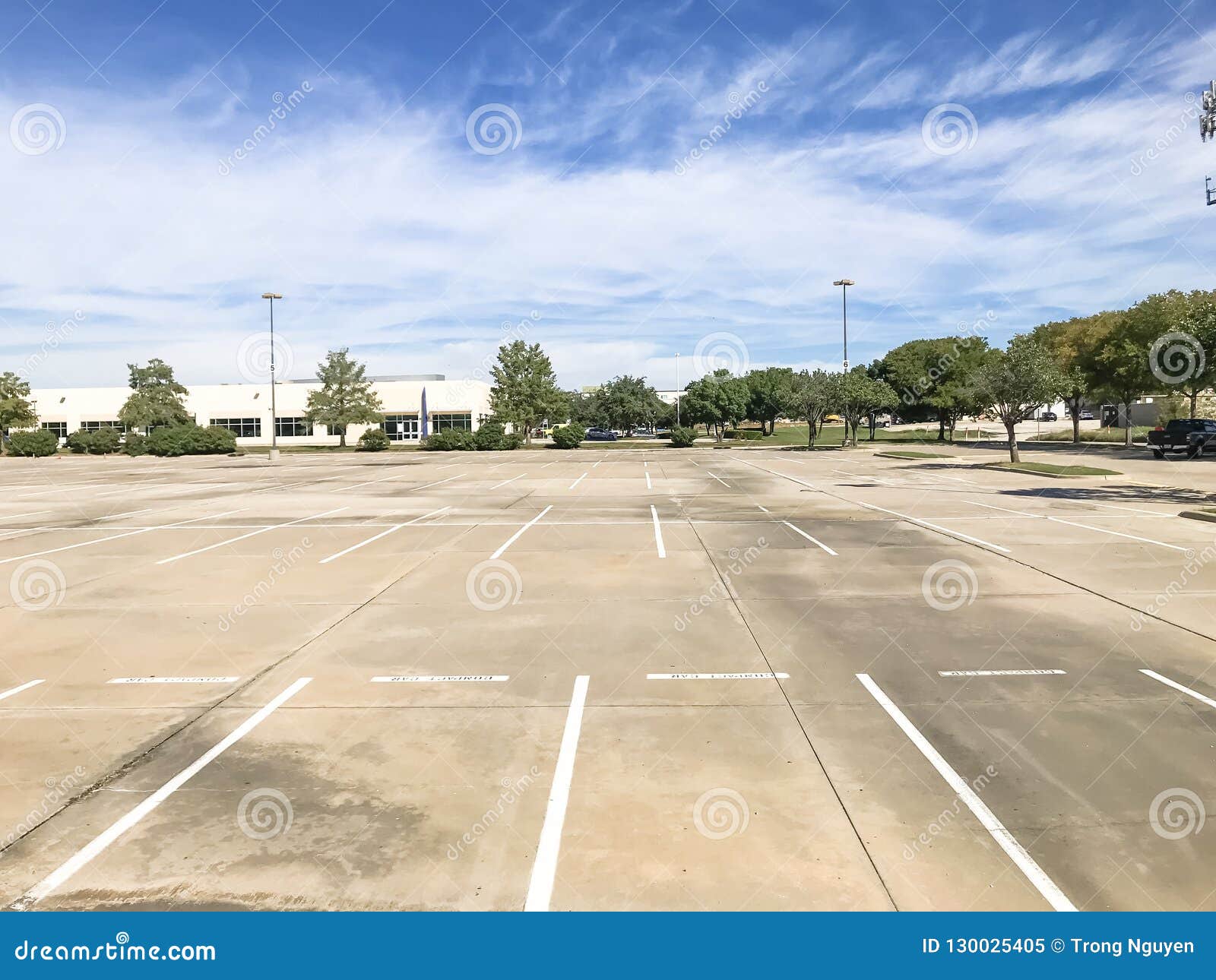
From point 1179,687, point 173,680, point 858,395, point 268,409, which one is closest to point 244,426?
point 268,409


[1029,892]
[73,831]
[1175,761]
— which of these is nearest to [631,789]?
[1029,892]

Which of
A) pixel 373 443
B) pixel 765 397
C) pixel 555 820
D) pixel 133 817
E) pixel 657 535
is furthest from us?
pixel 765 397

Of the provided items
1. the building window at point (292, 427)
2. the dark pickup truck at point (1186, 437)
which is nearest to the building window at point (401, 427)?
the building window at point (292, 427)

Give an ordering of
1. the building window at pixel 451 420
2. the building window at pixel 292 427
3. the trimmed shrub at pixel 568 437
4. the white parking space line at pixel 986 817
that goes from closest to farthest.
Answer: the white parking space line at pixel 986 817 < the trimmed shrub at pixel 568 437 < the building window at pixel 451 420 < the building window at pixel 292 427

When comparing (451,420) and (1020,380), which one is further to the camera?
(451,420)

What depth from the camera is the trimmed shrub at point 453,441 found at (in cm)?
6738

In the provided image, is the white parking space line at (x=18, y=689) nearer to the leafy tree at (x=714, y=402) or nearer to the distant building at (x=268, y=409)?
the distant building at (x=268, y=409)

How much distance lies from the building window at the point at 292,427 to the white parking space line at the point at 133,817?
84.3m

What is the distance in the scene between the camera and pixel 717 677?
7949 millimetres

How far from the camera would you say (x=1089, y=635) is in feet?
30.3

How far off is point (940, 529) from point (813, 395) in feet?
139

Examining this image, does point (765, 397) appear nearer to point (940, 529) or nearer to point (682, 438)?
point (682, 438)

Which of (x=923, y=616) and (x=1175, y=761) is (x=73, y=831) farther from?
(x=923, y=616)

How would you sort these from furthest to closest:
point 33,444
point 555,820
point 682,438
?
point 682,438 < point 33,444 < point 555,820
